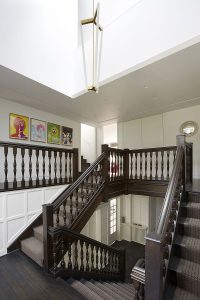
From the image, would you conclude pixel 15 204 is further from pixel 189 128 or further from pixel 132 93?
pixel 189 128

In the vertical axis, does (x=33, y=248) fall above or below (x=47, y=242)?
below

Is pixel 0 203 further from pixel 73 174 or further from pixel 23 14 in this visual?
pixel 23 14

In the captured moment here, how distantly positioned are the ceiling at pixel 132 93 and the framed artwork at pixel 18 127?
1.39ft

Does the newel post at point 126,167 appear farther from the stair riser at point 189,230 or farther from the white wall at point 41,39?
the stair riser at point 189,230

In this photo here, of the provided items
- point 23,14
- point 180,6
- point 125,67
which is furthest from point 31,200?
point 180,6

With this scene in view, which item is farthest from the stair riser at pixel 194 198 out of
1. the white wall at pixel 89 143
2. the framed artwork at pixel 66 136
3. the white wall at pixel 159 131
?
the white wall at pixel 89 143

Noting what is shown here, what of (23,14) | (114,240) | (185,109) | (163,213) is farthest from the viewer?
(114,240)

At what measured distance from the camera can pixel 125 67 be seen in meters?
3.09

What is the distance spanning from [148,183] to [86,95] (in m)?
2.63

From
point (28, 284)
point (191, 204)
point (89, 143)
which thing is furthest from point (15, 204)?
point (89, 143)

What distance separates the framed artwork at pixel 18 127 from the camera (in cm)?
424

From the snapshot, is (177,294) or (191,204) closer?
(177,294)

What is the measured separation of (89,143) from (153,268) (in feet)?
21.0

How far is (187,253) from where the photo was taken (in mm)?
1884
